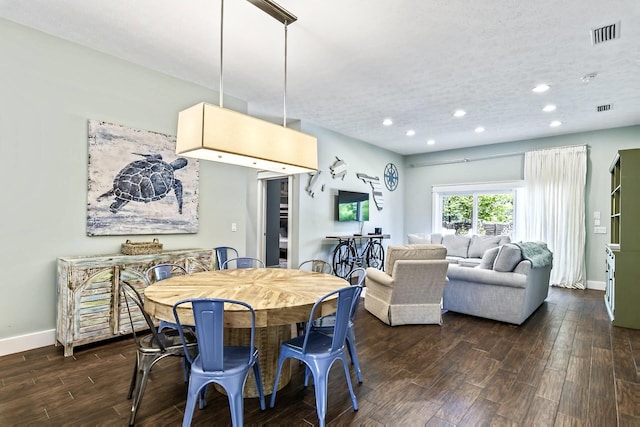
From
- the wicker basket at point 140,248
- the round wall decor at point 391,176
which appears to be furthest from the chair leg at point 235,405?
the round wall decor at point 391,176

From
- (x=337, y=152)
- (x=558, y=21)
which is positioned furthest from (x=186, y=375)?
(x=337, y=152)

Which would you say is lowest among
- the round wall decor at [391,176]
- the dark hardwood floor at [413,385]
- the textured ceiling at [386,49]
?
the dark hardwood floor at [413,385]

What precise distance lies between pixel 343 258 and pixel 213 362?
4.89 meters

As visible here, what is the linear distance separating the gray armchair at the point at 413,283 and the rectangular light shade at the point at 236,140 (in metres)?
1.71

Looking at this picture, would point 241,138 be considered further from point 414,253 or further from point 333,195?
point 333,195

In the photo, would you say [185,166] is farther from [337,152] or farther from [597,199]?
[597,199]

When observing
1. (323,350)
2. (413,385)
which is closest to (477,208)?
(413,385)

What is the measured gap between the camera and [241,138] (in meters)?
2.39

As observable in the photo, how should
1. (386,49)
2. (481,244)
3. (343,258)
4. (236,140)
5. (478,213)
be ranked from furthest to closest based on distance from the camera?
(478,213) → (343,258) → (481,244) → (386,49) → (236,140)

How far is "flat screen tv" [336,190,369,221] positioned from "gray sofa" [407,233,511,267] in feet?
3.76

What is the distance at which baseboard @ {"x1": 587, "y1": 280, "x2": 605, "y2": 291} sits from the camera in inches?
234

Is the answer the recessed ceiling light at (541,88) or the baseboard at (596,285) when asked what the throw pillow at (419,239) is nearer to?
the baseboard at (596,285)

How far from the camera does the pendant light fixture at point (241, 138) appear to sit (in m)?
2.24

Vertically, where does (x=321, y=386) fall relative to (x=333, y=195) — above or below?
below
